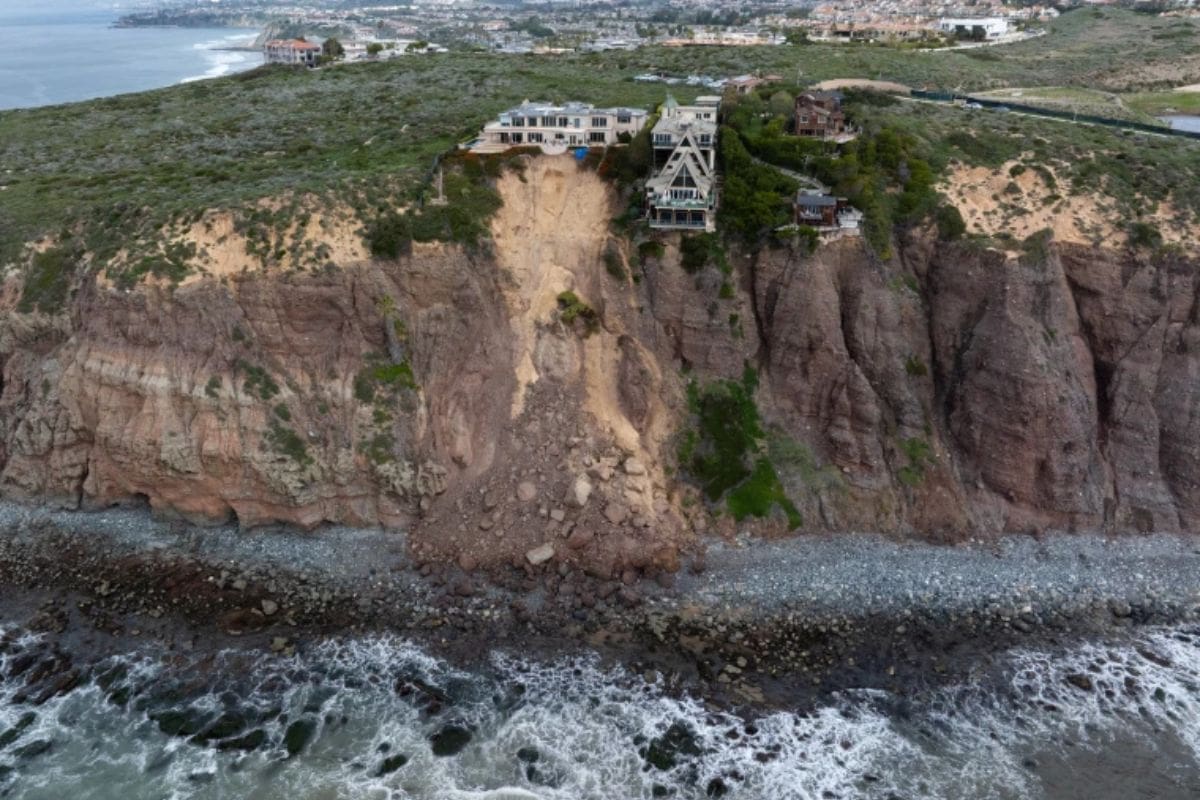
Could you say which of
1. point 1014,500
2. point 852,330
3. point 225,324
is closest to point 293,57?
point 225,324

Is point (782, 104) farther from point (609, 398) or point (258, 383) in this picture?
point (258, 383)

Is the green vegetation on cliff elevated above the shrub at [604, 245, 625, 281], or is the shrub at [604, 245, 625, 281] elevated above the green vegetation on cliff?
the shrub at [604, 245, 625, 281]

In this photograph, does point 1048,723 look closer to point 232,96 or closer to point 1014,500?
point 1014,500

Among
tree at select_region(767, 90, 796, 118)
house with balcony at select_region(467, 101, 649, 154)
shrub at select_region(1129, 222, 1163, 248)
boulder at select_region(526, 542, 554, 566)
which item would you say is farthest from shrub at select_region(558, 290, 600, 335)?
shrub at select_region(1129, 222, 1163, 248)

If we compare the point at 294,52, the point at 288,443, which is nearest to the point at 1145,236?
the point at 288,443

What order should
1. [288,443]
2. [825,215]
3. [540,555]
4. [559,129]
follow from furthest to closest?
[559,129] → [825,215] → [288,443] → [540,555]

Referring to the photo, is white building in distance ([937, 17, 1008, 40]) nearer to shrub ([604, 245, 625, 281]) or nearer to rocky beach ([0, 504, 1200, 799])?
shrub ([604, 245, 625, 281])
